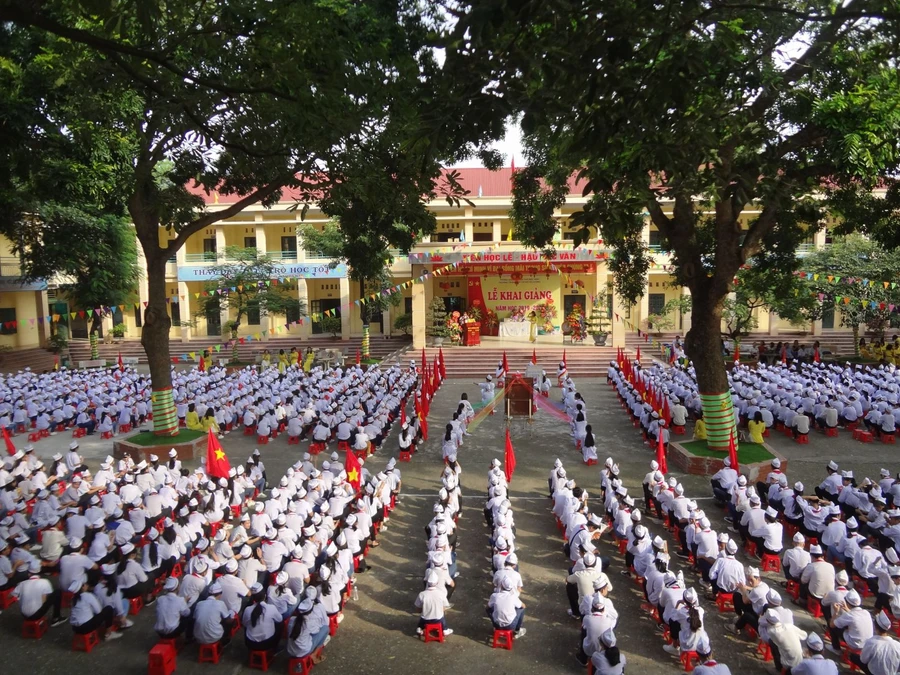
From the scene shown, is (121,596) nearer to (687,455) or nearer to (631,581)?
(631,581)

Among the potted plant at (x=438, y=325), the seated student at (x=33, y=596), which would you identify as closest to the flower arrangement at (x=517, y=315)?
the potted plant at (x=438, y=325)

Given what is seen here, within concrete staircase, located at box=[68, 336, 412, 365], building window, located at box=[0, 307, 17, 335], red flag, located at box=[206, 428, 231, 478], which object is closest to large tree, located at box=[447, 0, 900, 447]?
red flag, located at box=[206, 428, 231, 478]

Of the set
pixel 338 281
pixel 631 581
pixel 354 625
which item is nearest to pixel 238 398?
pixel 354 625

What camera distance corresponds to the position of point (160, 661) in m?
5.60

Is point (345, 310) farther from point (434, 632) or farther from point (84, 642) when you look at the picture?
point (434, 632)

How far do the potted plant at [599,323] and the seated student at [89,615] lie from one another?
782 inches

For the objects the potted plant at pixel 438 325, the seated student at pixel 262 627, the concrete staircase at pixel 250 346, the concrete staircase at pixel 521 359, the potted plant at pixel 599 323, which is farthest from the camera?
the concrete staircase at pixel 250 346

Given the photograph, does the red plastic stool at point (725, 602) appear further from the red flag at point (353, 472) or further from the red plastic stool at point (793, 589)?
the red flag at point (353, 472)

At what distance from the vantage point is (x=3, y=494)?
863 cm

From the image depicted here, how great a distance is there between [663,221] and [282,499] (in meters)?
7.90

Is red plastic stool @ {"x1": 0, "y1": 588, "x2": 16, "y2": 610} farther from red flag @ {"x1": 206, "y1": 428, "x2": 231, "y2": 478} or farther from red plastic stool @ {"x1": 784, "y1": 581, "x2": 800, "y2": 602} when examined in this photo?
red plastic stool @ {"x1": 784, "y1": 581, "x2": 800, "y2": 602}

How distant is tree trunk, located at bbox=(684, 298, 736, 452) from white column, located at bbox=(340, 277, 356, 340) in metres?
19.7

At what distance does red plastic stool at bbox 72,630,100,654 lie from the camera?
6.10 meters

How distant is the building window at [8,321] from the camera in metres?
26.6
